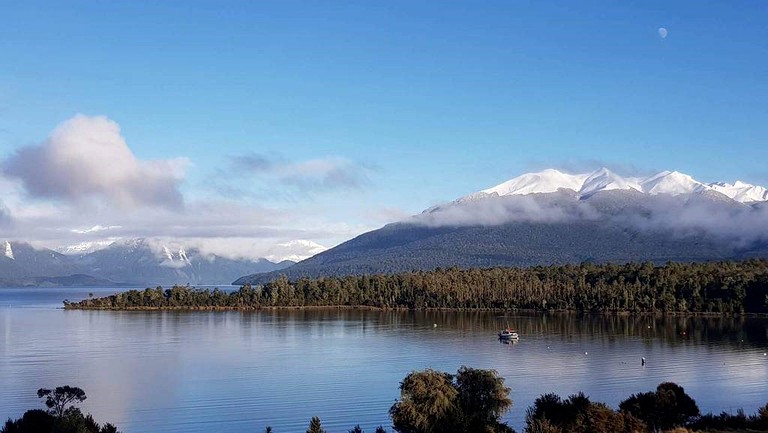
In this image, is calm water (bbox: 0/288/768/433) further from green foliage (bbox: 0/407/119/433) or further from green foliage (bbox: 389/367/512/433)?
green foliage (bbox: 0/407/119/433)

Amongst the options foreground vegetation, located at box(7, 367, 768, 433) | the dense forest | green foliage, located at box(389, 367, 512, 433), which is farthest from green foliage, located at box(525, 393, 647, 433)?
the dense forest

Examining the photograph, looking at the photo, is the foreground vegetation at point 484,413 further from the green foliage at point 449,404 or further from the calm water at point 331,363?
the calm water at point 331,363

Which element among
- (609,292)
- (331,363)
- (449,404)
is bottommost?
(331,363)

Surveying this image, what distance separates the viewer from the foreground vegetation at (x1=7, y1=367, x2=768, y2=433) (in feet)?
139

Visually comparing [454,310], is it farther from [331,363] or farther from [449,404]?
[449,404]

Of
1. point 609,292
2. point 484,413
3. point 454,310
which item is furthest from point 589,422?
point 454,310

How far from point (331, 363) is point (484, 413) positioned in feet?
136

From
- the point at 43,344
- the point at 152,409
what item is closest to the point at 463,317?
the point at 43,344

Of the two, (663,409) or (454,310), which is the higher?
(454,310)

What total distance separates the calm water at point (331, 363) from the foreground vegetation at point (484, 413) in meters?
5.56

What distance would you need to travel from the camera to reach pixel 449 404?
158ft

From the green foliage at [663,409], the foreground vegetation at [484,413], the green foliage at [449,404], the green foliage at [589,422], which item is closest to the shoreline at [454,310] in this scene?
the green foliage at [663,409]

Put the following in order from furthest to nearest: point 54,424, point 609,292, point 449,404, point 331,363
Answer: point 609,292 < point 331,363 < point 449,404 < point 54,424

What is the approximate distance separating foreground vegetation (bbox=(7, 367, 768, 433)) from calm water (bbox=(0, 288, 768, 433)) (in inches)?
219
